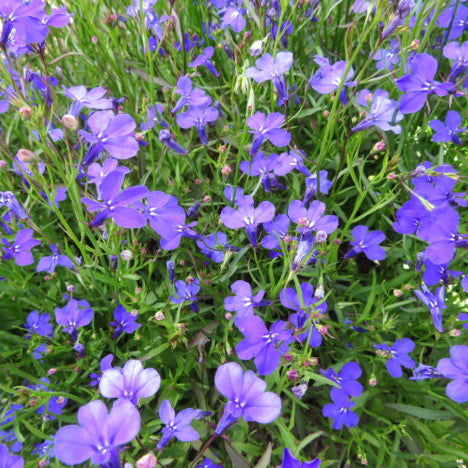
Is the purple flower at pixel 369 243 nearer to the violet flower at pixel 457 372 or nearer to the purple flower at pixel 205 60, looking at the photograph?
the violet flower at pixel 457 372

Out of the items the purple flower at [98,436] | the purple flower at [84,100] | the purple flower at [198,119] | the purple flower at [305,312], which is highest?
the purple flower at [84,100]

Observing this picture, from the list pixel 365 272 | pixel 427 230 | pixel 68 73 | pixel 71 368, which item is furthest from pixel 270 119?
pixel 68 73

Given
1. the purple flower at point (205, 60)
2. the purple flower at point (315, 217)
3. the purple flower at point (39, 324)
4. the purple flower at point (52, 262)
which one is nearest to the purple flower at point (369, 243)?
the purple flower at point (315, 217)

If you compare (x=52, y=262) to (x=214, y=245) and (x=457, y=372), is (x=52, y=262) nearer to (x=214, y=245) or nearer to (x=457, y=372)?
(x=214, y=245)

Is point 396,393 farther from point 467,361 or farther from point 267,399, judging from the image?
point 267,399

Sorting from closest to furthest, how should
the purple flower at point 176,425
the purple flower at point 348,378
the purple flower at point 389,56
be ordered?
the purple flower at point 176,425 < the purple flower at point 348,378 < the purple flower at point 389,56

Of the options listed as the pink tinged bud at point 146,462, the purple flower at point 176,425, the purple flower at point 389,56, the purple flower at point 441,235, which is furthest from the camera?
the purple flower at point 389,56

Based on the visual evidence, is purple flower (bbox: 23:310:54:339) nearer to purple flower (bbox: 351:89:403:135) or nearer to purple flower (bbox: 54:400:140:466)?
purple flower (bbox: 54:400:140:466)
